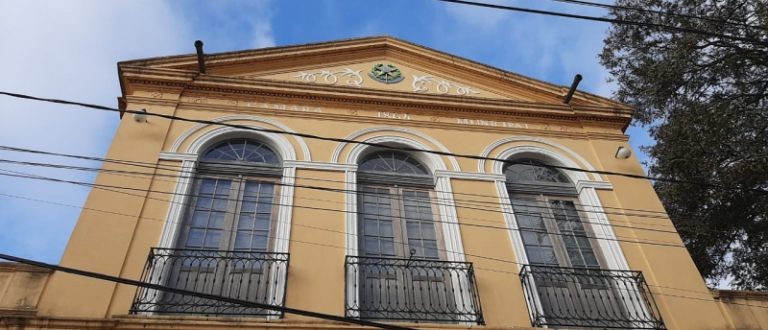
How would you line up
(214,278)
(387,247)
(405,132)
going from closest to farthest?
(214,278) → (387,247) → (405,132)

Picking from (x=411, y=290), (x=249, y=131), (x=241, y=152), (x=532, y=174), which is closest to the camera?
(x=411, y=290)

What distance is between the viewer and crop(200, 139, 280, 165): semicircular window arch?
873 centimetres

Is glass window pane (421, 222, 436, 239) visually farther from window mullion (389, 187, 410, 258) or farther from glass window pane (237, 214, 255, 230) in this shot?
glass window pane (237, 214, 255, 230)

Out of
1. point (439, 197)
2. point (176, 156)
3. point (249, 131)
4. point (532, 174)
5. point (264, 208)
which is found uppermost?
point (249, 131)

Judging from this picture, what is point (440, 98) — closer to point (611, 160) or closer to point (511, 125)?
point (511, 125)

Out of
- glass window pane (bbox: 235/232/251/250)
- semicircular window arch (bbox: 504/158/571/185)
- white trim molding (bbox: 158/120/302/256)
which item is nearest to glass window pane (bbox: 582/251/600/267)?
semicircular window arch (bbox: 504/158/571/185)

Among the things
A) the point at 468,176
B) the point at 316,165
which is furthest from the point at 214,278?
the point at 468,176

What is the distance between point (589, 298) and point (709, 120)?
515 centimetres

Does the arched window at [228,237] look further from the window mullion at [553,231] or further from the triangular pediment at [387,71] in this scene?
the window mullion at [553,231]

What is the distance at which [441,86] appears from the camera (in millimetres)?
10953

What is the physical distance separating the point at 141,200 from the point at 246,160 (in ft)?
5.75

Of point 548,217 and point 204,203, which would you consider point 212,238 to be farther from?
point 548,217

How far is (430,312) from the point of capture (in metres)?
6.87

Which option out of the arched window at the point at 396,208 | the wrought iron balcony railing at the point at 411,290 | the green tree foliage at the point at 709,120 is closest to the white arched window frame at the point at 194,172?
the wrought iron balcony railing at the point at 411,290
